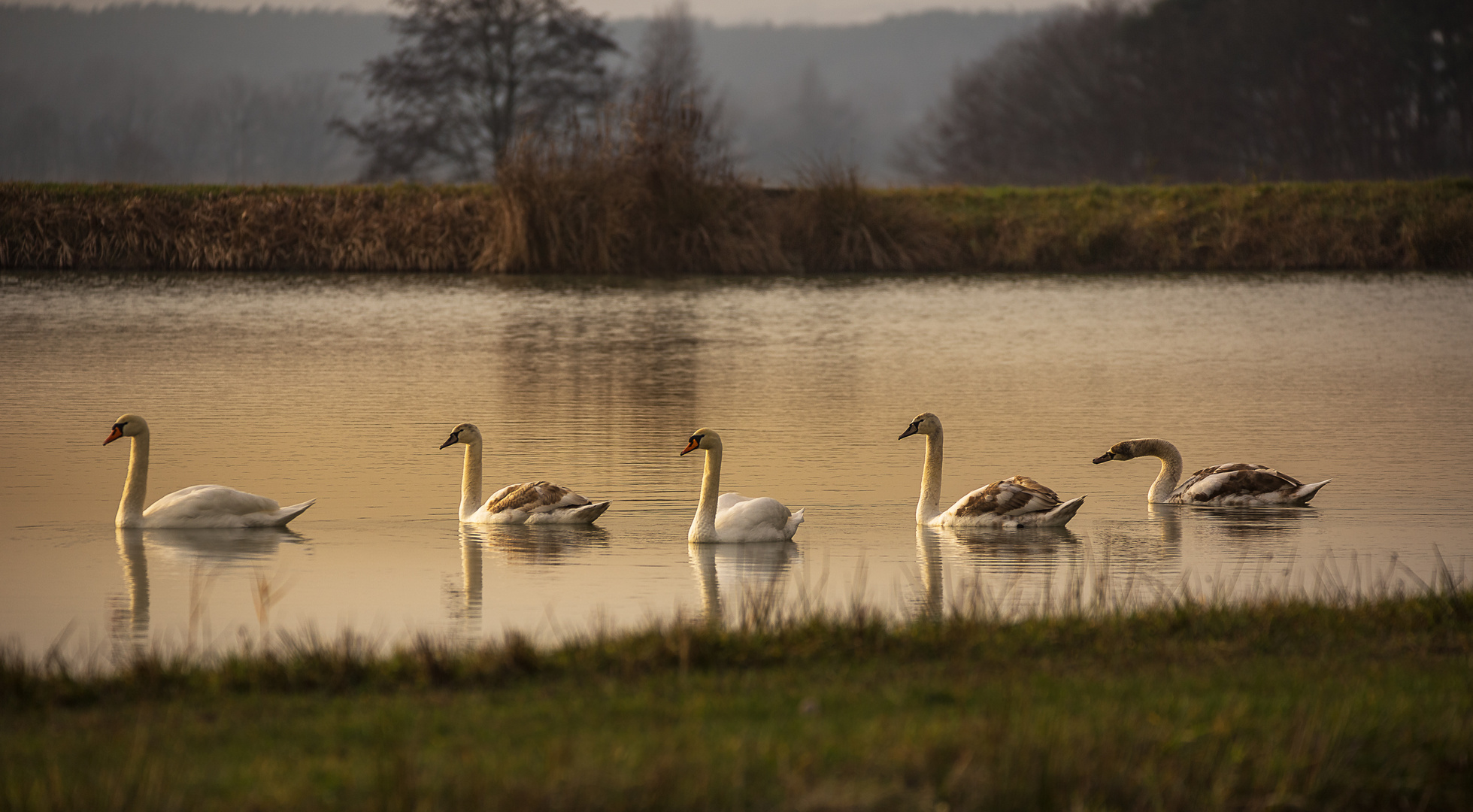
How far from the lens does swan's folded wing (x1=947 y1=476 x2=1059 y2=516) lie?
32.8 feet

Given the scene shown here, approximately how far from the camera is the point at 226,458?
12.3 m

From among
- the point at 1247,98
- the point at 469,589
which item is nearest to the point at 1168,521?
the point at 469,589

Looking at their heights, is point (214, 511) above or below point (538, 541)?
above

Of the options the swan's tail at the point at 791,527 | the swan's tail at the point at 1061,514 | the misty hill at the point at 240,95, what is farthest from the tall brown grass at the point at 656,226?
the misty hill at the point at 240,95

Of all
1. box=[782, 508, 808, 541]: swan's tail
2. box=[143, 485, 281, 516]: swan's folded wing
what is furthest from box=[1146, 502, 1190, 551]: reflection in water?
box=[143, 485, 281, 516]: swan's folded wing

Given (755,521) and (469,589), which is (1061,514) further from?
(469,589)

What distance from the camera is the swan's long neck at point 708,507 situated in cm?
948

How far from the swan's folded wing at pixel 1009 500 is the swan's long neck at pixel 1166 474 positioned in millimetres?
1637

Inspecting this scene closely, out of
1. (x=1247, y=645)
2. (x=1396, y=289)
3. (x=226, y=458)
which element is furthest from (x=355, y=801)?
(x=1396, y=289)

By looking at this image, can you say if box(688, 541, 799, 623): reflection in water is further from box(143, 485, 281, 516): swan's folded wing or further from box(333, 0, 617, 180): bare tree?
box(333, 0, 617, 180): bare tree

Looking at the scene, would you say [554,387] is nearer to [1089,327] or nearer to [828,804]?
[1089,327]

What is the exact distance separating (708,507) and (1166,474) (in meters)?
4.04

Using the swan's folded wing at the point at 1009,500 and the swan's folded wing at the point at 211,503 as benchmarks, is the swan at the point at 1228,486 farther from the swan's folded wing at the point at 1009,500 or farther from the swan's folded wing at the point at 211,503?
the swan's folded wing at the point at 211,503

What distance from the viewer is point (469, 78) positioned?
6219 cm
